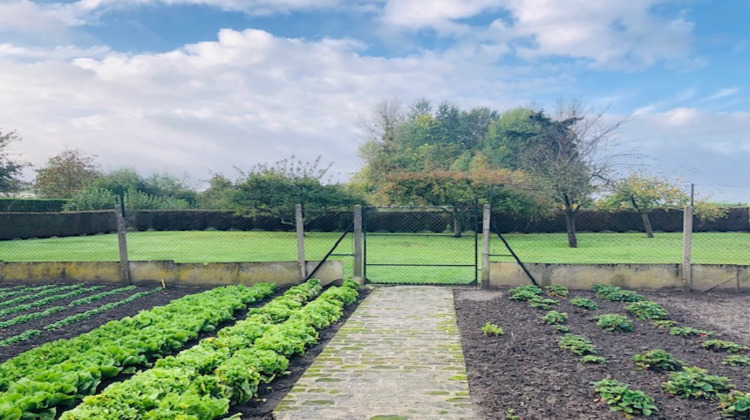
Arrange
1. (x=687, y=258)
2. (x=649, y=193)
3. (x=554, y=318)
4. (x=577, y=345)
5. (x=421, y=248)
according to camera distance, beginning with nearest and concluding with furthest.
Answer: (x=577, y=345) < (x=554, y=318) < (x=687, y=258) < (x=421, y=248) < (x=649, y=193)

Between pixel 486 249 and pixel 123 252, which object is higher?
pixel 486 249

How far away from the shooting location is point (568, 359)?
5352 mm

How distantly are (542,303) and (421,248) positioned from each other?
9768 millimetres

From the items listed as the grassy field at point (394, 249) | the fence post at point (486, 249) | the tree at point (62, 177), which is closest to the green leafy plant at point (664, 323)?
the fence post at point (486, 249)

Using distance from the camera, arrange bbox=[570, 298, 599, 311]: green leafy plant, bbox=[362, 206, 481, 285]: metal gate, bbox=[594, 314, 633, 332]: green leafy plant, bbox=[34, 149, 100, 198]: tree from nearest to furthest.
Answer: bbox=[594, 314, 633, 332]: green leafy plant
bbox=[570, 298, 599, 311]: green leafy plant
bbox=[362, 206, 481, 285]: metal gate
bbox=[34, 149, 100, 198]: tree

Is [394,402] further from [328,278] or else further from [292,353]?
[328,278]

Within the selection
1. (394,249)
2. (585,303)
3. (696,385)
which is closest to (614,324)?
(585,303)

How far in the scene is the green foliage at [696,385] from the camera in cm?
427

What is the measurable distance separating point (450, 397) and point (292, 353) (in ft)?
5.98

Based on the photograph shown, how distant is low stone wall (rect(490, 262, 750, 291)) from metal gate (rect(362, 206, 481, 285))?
0.83 metres

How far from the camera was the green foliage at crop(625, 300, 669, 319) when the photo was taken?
7.26 meters

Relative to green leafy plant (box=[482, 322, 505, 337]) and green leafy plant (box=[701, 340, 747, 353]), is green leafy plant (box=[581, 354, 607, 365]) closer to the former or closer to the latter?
green leafy plant (box=[482, 322, 505, 337])

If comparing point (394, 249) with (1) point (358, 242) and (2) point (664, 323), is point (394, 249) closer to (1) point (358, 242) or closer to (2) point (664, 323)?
(1) point (358, 242)

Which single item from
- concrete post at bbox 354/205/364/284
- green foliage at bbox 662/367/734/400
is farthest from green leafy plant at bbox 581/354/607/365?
concrete post at bbox 354/205/364/284
